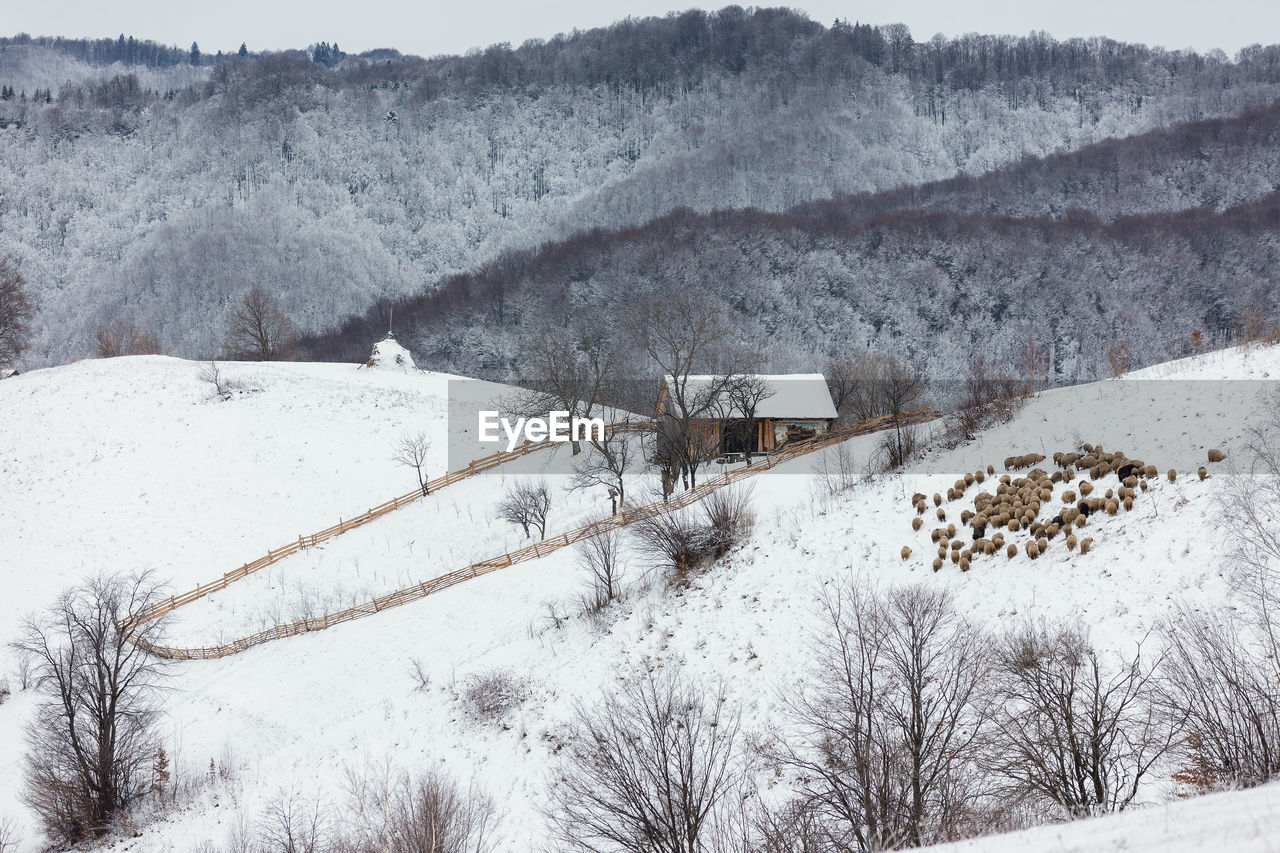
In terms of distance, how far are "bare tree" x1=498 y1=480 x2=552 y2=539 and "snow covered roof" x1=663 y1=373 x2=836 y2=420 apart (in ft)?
35.0

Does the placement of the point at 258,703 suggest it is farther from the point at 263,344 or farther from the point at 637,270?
the point at 637,270

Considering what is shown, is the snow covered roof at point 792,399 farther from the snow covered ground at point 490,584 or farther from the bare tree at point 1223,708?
the bare tree at point 1223,708

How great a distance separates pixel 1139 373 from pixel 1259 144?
154965 millimetres

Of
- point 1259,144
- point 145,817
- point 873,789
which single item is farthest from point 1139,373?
point 1259,144

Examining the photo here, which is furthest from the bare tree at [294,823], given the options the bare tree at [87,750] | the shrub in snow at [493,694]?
the bare tree at [87,750]

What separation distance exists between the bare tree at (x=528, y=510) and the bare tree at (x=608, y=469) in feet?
9.48

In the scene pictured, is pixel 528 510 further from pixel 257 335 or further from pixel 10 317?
pixel 10 317

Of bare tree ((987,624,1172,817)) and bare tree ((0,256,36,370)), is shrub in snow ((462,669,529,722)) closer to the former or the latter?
bare tree ((987,624,1172,817))

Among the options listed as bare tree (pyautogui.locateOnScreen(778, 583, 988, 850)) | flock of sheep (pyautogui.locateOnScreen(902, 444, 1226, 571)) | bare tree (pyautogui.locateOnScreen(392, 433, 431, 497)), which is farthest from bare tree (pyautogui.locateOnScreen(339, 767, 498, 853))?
bare tree (pyautogui.locateOnScreen(392, 433, 431, 497))

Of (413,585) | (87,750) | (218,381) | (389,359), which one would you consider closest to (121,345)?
(218,381)

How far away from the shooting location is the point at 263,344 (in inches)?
2815

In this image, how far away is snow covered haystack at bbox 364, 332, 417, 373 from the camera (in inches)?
2443

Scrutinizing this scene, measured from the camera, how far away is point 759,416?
4244 centimetres

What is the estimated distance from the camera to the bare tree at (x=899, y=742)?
11656 mm
